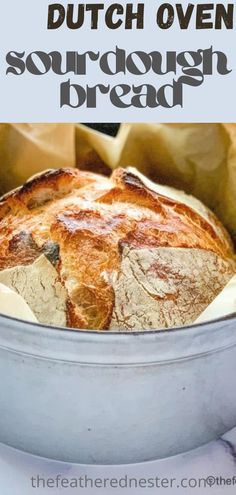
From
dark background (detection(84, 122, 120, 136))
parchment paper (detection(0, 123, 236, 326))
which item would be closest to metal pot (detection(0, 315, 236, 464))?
parchment paper (detection(0, 123, 236, 326))

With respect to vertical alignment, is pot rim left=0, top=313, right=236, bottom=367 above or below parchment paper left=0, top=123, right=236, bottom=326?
below

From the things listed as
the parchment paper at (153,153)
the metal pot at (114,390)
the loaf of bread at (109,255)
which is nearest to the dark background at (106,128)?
the parchment paper at (153,153)

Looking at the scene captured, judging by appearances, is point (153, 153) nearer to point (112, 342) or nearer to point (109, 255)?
point (109, 255)

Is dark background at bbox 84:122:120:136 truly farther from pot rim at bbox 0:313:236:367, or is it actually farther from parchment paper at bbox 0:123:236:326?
pot rim at bbox 0:313:236:367

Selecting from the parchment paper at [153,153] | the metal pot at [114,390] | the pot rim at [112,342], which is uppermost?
the parchment paper at [153,153]

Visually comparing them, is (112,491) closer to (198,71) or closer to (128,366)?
(128,366)

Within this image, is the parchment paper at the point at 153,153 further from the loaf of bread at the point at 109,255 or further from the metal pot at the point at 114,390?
the metal pot at the point at 114,390

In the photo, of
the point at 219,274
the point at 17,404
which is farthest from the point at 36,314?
the point at 219,274
